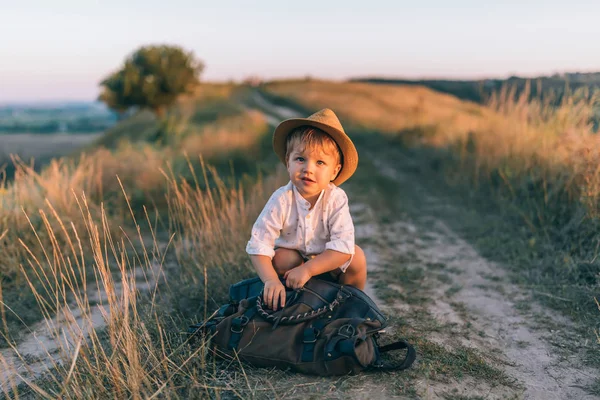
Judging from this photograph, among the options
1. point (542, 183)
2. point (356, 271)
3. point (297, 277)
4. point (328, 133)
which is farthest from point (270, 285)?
point (542, 183)

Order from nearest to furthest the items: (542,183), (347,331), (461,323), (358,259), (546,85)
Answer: (347,331)
(358,259)
(461,323)
(542,183)
(546,85)

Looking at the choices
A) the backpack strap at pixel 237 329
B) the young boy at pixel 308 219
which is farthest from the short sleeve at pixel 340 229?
the backpack strap at pixel 237 329

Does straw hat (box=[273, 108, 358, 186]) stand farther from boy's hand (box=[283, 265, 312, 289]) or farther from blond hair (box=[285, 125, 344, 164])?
boy's hand (box=[283, 265, 312, 289])

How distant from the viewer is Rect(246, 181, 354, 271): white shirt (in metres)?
2.98

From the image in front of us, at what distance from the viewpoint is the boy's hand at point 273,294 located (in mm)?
2768

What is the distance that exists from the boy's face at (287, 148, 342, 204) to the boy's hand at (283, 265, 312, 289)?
1.60 ft

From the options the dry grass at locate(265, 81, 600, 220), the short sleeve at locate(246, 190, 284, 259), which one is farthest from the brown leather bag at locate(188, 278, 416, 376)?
the dry grass at locate(265, 81, 600, 220)

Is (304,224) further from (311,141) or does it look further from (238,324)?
(238,324)

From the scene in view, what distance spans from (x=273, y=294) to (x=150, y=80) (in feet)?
101

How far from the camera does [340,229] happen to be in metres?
2.99

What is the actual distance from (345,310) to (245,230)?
7.00 feet

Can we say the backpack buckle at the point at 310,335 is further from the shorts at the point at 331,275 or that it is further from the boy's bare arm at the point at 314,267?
the shorts at the point at 331,275

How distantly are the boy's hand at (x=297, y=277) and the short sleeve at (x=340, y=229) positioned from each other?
22 cm

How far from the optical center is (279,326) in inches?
108
